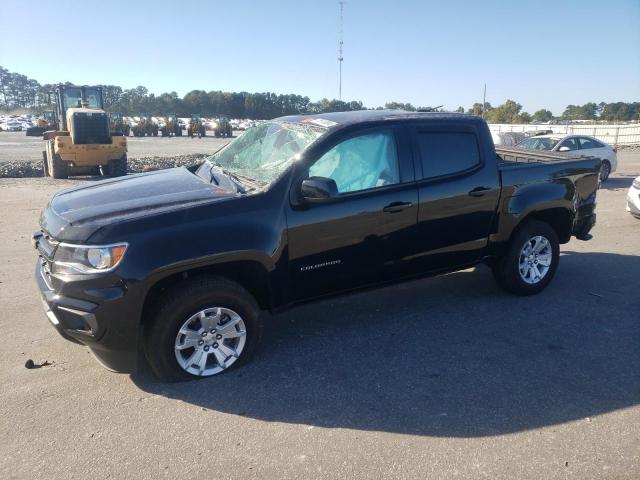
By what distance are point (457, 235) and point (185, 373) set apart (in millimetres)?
2769

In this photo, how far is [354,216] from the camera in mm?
4129

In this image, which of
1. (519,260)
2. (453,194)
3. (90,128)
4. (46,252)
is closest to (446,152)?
(453,194)

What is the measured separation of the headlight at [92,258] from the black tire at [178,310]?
472mm

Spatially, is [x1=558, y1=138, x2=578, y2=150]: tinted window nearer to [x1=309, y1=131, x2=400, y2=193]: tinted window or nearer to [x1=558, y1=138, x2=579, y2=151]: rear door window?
[x1=558, y1=138, x2=579, y2=151]: rear door window

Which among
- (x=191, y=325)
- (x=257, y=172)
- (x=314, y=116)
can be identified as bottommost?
(x=191, y=325)

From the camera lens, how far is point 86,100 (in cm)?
1916

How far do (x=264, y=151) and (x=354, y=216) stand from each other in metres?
1.11

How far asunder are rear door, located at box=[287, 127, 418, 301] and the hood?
66 centimetres

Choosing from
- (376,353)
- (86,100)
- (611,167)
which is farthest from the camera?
(86,100)

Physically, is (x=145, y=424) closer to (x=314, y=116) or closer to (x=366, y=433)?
(x=366, y=433)

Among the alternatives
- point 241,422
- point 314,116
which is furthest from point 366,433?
point 314,116

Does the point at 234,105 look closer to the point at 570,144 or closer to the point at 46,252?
the point at 570,144

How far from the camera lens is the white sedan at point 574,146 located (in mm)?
14383

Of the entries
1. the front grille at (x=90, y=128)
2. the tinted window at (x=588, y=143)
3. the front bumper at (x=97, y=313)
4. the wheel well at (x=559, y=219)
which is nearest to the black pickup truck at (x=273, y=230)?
the front bumper at (x=97, y=313)
